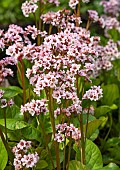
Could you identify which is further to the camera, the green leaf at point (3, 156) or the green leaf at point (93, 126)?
the green leaf at point (93, 126)

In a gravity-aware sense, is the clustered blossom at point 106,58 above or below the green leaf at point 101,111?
above

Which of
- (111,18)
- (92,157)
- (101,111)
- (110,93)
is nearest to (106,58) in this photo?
(110,93)

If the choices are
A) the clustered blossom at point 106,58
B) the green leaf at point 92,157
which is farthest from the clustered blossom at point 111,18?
the green leaf at point 92,157

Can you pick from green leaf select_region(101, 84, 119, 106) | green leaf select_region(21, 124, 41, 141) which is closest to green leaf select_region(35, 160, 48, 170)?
green leaf select_region(21, 124, 41, 141)

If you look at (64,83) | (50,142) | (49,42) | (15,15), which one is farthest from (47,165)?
(15,15)

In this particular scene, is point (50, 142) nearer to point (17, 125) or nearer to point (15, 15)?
point (17, 125)

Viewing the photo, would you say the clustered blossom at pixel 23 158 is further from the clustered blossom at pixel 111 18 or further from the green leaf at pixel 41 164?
the clustered blossom at pixel 111 18
